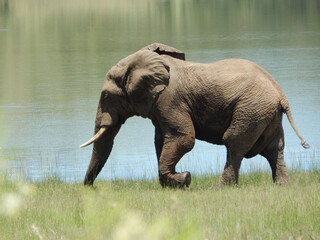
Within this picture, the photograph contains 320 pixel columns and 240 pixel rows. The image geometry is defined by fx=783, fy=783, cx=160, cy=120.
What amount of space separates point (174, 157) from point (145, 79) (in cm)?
86

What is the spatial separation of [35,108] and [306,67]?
8.39m

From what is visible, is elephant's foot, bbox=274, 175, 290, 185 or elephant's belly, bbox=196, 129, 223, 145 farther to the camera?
elephant's belly, bbox=196, 129, 223, 145

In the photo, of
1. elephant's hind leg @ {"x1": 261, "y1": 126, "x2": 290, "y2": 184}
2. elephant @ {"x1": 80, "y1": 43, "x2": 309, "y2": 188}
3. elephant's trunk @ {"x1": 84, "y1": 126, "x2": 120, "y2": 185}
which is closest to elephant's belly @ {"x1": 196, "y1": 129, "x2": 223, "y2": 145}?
elephant @ {"x1": 80, "y1": 43, "x2": 309, "y2": 188}

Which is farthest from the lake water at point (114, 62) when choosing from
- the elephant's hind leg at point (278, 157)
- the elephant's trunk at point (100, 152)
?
the elephant's hind leg at point (278, 157)

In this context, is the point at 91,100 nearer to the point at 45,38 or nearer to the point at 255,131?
the point at 255,131

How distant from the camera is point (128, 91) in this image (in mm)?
8219

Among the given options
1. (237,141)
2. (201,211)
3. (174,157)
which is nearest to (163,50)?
(174,157)

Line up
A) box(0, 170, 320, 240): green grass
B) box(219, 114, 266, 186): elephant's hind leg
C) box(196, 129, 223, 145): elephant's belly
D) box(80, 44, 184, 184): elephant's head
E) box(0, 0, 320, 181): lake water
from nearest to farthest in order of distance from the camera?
box(0, 170, 320, 240): green grass < box(219, 114, 266, 186): elephant's hind leg < box(80, 44, 184, 184): elephant's head < box(196, 129, 223, 145): elephant's belly < box(0, 0, 320, 181): lake water

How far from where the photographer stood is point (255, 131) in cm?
775

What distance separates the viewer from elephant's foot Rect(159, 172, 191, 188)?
7930 millimetres

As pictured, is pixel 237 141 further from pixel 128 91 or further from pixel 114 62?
pixel 114 62

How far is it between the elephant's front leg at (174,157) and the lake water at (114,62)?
63.1 inches

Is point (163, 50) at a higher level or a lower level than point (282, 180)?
higher

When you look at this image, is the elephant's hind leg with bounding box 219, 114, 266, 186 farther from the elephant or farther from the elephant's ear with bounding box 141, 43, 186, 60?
the elephant's ear with bounding box 141, 43, 186, 60
